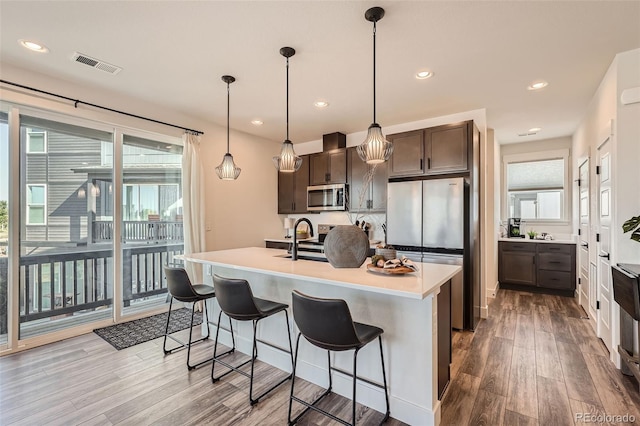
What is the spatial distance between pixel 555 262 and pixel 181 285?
5495 millimetres

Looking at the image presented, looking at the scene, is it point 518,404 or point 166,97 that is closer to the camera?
point 518,404

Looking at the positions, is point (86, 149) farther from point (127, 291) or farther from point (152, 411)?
point (152, 411)

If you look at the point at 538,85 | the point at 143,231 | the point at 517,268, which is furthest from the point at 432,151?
the point at 143,231

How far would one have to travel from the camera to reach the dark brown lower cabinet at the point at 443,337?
80.8 inches

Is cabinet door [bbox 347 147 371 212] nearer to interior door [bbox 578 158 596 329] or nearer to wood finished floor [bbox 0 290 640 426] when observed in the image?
wood finished floor [bbox 0 290 640 426]

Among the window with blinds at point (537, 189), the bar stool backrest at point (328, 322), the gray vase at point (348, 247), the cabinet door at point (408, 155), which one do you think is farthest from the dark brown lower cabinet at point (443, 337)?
the window with blinds at point (537, 189)

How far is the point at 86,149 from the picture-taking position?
346 centimetres

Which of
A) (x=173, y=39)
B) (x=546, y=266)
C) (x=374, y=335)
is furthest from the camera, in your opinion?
(x=546, y=266)

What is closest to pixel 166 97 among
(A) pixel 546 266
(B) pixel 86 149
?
(B) pixel 86 149

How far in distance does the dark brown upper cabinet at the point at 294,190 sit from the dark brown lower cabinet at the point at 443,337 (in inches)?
136

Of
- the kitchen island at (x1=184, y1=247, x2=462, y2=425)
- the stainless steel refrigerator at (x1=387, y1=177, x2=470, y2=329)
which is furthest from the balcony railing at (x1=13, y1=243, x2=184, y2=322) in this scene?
the stainless steel refrigerator at (x1=387, y1=177, x2=470, y2=329)

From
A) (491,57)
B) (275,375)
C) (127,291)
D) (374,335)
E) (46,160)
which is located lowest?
(275,375)

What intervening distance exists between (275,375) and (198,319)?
1.74 meters

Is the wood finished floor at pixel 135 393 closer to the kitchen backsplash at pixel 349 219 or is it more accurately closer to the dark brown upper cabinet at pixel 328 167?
the kitchen backsplash at pixel 349 219
